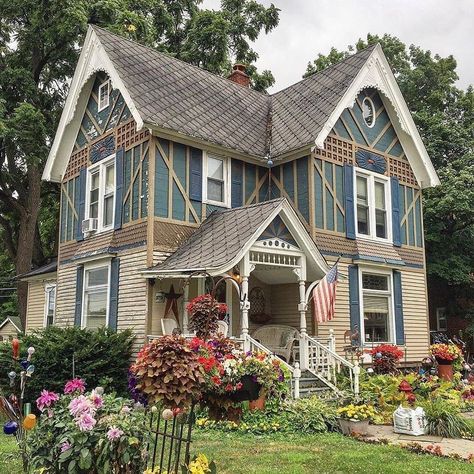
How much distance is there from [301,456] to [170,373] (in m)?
2.91

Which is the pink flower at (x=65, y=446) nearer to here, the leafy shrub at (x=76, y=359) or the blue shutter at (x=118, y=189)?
the leafy shrub at (x=76, y=359)

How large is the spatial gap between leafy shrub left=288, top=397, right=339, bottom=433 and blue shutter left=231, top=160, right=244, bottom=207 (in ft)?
20.6

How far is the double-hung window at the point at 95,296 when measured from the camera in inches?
565

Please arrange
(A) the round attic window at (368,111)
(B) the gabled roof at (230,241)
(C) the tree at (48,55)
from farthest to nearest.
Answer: (C) the tree at (48,55) → (A) the round attic window at (368,111) → (B) the gabled roof at (230,241)

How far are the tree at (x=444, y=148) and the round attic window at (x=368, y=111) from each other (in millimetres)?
7117

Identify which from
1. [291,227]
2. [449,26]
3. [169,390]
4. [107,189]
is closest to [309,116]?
[291,227]

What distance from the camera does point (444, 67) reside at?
27.3 meters

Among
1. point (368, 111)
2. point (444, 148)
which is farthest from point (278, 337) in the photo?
point (444, 148)

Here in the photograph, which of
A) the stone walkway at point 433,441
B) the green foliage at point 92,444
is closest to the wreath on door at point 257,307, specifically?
the stone walkway at point 433,441

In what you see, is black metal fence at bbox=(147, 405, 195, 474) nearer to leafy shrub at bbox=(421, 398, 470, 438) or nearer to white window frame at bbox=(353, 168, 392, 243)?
leafy shrub at bbox=(421, 398, 470, 438)

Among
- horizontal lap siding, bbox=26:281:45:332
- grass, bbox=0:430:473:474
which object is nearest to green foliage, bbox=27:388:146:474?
grass, bbox=0:430:473:474

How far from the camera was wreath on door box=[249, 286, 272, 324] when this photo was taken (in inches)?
561

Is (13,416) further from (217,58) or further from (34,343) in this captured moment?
(217,58)

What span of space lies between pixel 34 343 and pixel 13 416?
4816 millimetres
